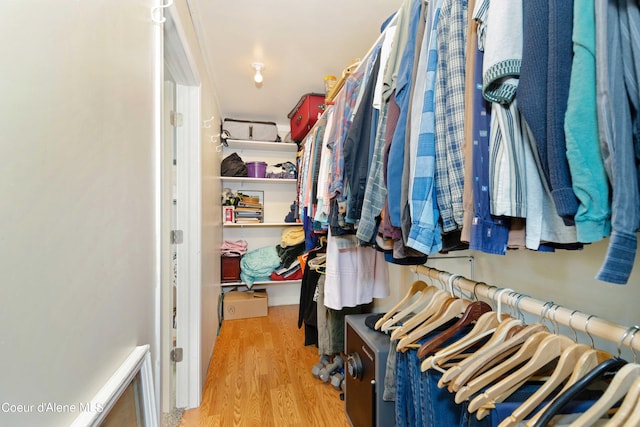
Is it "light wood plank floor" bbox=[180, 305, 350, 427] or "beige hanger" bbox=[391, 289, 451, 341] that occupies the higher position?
"beige hanger" bbox=[391, 289, 451, 341]

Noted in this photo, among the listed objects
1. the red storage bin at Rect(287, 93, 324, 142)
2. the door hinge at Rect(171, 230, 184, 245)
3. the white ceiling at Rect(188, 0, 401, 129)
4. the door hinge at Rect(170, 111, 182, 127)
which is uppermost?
the white ceiling at Rect(188, 0, 401, 129)

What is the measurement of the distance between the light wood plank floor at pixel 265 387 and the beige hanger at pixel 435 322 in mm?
1014

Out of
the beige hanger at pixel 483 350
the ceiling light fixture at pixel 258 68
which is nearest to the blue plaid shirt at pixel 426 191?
the beige hanger at pixel 483 350

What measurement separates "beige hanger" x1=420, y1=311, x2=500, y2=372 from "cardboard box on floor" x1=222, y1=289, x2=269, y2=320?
2.65 m

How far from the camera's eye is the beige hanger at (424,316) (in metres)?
0.98

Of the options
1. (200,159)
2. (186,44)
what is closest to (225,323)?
(200,159)

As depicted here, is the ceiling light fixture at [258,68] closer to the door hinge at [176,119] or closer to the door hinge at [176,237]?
the door hinge at [176,119]

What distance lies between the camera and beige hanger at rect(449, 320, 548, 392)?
0.71 meters

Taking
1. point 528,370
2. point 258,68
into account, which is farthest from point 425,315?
point 258,68

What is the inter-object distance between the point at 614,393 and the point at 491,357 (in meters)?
0.23

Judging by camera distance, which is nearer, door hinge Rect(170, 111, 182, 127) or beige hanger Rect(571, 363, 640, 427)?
beige hanger Rect(571, 363, 640, 427)

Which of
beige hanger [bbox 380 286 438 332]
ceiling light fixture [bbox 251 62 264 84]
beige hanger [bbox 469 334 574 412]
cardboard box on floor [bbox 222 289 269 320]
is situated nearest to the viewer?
beige hanger [bbox 469 334 574 412]

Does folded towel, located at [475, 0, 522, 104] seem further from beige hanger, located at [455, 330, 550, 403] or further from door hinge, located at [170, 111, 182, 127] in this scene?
door hinge, located at [170, 111, 182, 127]

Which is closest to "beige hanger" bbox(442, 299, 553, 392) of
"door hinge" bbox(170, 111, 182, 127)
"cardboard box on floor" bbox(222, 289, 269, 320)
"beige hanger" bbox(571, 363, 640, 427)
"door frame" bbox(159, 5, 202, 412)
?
"beige hanger" bbox(571, 363, 640, 427)
